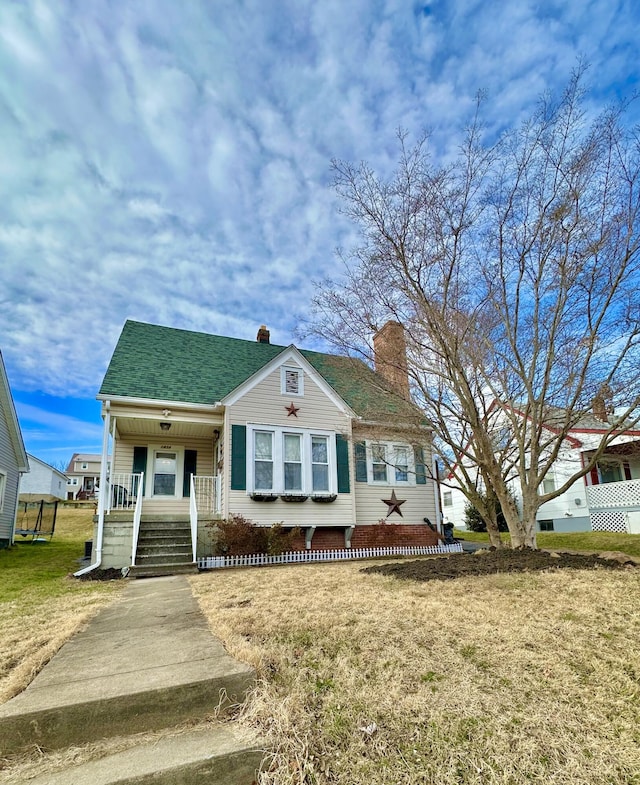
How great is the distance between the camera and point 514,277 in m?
8.55

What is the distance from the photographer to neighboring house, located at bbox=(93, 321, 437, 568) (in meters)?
12.0

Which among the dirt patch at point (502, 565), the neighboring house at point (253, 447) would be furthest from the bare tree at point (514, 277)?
the neighboring house at point (253, 447)

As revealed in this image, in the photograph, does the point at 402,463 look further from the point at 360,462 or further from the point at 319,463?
the point at 319,463

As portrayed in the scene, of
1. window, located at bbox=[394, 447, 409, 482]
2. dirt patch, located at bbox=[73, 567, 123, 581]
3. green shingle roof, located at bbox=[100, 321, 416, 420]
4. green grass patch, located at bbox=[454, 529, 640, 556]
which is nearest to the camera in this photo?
dirt patch, located at bbox=[73, 567, 123, 581]

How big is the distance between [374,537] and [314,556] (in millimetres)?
2955

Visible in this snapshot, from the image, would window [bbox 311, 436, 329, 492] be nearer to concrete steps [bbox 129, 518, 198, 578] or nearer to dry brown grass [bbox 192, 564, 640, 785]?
concrete steps [bbox 129, 518, 198, 578]

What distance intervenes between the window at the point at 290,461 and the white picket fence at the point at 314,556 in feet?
5.55

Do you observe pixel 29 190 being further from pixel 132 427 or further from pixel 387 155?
pixel 387 155

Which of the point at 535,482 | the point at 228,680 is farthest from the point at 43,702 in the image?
the point at 535,482

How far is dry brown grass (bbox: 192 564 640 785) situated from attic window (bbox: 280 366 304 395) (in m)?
8.92

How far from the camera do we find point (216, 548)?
11086 millimetres

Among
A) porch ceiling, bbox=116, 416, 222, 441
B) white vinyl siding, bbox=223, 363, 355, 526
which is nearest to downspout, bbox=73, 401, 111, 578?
porch ceiling, bbox=116, 416, 222, 441

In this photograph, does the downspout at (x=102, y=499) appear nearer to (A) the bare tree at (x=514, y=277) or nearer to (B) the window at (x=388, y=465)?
(A) the bare tree at (x=514, y=277)

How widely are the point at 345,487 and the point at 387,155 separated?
8605 mm
